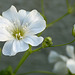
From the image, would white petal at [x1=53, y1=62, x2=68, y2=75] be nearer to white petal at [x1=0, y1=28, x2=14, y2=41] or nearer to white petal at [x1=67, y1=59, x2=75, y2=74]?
white petal at [x1=67, y1=59, x2=75, y2=74]

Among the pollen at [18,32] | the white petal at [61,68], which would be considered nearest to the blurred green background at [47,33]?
the white petal at [61,68]

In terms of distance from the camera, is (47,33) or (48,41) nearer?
(48,41)

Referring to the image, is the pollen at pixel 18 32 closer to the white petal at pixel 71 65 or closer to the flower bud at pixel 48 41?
the flower bud at pixel 48 41

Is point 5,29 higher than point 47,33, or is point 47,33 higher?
point 5,29

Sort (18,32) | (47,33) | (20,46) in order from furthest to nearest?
(47,33) → (18,32) → (20,46)

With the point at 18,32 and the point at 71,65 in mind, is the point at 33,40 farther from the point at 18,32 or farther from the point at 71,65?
the point at 71,65

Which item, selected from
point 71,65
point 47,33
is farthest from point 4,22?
point 47,33

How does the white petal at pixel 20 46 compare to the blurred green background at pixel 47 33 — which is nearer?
the white petal at pixel 20 46
